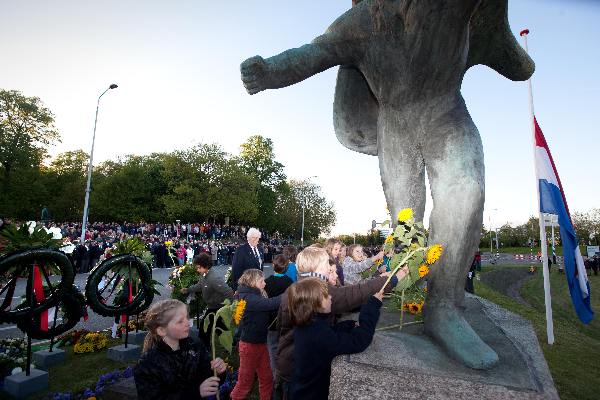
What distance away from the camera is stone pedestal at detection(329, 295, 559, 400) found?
5.59 ft

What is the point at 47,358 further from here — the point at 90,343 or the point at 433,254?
the point at 433,254

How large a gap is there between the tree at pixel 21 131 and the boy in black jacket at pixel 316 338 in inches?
1574

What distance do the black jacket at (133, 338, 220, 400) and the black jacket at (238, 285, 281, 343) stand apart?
1.55 metres

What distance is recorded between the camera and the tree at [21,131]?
113 feet

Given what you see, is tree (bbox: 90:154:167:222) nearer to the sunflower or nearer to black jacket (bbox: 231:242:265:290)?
black jacket (bbox: 231:242:265:290)

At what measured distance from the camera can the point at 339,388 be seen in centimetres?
187

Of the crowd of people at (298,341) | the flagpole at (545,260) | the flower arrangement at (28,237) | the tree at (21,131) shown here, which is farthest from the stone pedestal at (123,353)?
the tree at (21,131)

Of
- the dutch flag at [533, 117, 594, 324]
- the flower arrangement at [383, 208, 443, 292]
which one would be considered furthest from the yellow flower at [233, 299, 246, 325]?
the dutch flag at [533, 117, 594, 324]

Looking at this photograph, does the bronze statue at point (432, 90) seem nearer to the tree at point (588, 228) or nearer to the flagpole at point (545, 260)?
the flagpole at point (545, 260)

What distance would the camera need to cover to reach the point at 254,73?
228cm

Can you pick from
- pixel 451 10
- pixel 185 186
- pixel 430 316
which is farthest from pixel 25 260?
pixel 185 186

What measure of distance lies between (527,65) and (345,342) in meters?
2.40

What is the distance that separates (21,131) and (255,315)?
4114 cm

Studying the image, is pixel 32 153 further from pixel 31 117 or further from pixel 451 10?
pixel 451 10
